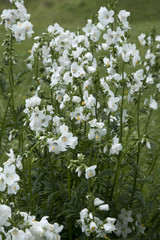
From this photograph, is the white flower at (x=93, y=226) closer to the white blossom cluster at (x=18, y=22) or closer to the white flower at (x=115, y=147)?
the white flower at (x=115, y=147)

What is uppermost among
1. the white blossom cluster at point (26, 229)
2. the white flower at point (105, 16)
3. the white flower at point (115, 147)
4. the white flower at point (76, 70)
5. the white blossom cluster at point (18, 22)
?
the white blossom cluster at point (18, 22)

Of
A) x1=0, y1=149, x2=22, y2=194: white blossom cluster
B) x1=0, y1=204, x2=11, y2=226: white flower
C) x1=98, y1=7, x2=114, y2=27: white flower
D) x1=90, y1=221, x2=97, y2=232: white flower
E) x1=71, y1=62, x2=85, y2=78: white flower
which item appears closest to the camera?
x1=0, y1=204, x2=11, y2=226: white flower

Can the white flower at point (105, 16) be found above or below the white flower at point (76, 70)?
above

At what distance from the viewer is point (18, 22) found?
10.9ft

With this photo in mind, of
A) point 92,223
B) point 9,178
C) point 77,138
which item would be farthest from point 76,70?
point 92,223

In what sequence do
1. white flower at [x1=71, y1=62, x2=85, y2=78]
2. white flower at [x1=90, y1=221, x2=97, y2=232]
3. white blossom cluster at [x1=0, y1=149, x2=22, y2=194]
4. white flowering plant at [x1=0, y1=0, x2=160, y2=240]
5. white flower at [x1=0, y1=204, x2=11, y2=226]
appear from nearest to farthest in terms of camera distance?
white flower at [x1=0, y1=204, x2=11, y2=226] → white blossom cluster at [x1=0, y1=149, x2=22, y2=194] → white flower at [x1=90, y1=221, x2=97, y2=232] → white flowering plant at [x1=0, y1=0, x2=160, y2=240] → white flower at [x1=71, y1=62, x2=85, y2=78]

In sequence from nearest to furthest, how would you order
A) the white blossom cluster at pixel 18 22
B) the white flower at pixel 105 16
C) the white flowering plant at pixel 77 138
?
the white flowering plant at pixel 77 138 < the white flower at pixel 105 16 < the white blossom cluster at pixel 18 22

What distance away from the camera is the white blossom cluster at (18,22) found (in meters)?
3.27

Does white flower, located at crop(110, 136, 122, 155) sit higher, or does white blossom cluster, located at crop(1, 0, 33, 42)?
white blossom cluster, located at crop(1, 0, 33, 42)

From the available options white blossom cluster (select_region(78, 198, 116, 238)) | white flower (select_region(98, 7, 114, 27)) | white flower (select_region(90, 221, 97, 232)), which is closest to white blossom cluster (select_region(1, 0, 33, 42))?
white flower (select_region(98, 7, 114, 27))

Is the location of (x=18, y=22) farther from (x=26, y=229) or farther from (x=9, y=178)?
(x=26, y=229)

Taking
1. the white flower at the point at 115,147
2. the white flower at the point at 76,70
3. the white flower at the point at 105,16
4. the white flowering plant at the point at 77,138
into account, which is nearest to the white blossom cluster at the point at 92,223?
the white flowering plant at the point at 77,138

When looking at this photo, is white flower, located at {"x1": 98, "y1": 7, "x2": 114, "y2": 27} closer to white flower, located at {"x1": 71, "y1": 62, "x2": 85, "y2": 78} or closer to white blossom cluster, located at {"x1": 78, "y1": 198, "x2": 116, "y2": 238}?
white flower, located at {"x1": 71, "y1": 62, "x2": 85, "y2": 78}

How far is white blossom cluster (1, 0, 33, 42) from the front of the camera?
3266mm
